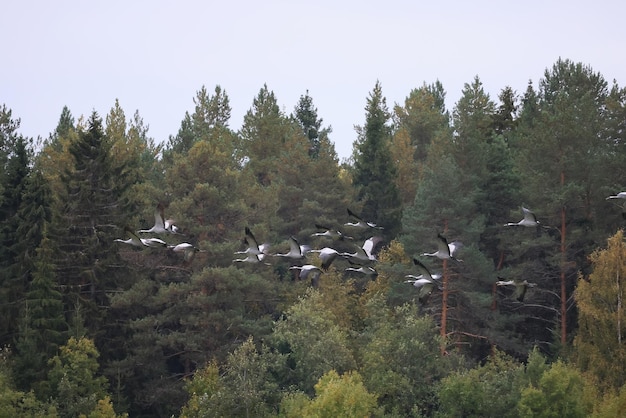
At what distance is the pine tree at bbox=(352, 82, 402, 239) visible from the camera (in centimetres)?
8506

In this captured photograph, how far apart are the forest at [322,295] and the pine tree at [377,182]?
3.41 metres

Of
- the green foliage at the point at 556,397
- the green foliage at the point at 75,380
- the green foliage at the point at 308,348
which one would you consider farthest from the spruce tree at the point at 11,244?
the green foliage at the point at 556,397

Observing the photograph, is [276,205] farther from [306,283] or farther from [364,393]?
[364,393]

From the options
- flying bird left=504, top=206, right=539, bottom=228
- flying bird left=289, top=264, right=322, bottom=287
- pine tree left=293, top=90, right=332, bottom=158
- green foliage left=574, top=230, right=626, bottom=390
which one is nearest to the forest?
green foliage left=574, top=230, right=626, bottom=390

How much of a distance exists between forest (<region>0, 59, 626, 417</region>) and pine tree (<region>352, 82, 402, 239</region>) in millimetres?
3405

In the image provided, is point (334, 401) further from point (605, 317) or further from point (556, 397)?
point (605, 317)

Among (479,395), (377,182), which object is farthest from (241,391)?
(377,182)

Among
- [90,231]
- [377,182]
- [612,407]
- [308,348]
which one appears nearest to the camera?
[612,407]

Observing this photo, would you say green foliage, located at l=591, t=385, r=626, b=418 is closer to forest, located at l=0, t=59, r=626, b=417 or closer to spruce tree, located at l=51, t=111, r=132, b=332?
forest, located at l=0, t=59, r=626, b=417

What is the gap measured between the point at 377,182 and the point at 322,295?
16.2 metres

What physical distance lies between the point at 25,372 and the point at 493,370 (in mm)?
23728

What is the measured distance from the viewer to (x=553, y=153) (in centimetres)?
7044

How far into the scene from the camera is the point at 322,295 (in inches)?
2835

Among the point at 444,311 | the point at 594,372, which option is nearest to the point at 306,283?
the point at 444,311
